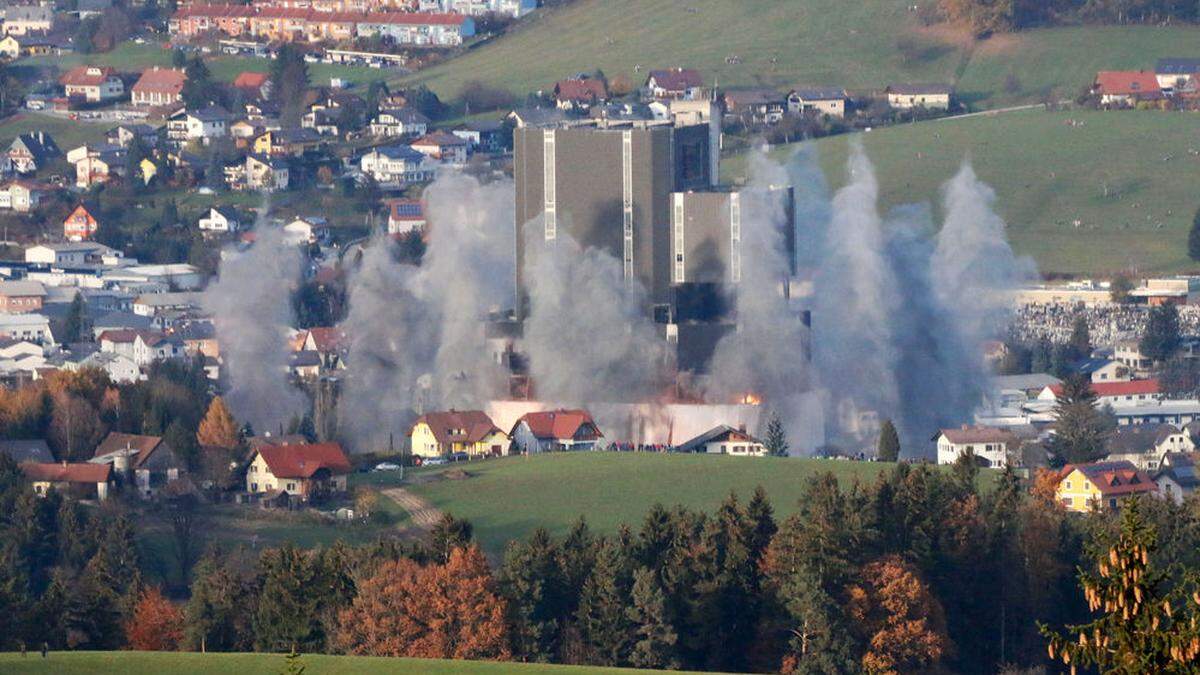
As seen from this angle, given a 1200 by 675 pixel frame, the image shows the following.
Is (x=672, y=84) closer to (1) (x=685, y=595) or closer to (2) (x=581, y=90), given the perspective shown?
(2) (x=581, y=90)

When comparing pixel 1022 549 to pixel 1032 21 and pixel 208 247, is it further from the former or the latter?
pixel 1032 21

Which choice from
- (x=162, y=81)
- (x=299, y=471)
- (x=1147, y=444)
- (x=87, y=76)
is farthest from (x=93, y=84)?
(x=299, y=471)

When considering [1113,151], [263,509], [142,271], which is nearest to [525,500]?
[263,509]

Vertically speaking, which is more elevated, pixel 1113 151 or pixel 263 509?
pixel 1113 151

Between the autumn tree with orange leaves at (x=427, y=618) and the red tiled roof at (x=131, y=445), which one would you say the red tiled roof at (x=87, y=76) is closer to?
the red tiled roof at (x=131, y=445)

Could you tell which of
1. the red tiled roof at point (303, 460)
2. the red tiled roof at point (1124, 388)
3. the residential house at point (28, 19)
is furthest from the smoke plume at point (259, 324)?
the residential house at point (28, 19)

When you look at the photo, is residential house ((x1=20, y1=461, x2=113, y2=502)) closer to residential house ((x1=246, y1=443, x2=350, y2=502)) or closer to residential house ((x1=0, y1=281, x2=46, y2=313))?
residential house ((x1=246, y1=443, x2=350, y2=502))

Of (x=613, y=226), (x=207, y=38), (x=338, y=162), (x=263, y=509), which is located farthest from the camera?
(x=207, y=38)
